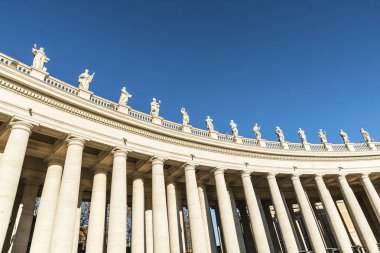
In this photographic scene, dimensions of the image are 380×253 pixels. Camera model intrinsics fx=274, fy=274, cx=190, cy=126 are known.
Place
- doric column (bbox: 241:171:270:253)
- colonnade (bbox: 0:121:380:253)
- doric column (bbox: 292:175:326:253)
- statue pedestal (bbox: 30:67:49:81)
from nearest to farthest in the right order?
colonnade (bbox: 0:121:380:253)
statue pedestal (bbox: 30:67:49:81)
doric column (bbox: 241:171:270:253)
doric column (bbox: 292:175:326:253)

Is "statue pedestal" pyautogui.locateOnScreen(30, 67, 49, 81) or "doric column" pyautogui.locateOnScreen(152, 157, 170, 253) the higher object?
"statue pedestal" pyautogui.locateOnScreen(30, 67, 49, 81)

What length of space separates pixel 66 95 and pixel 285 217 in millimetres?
35096

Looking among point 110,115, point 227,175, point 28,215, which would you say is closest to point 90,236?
point 28,215

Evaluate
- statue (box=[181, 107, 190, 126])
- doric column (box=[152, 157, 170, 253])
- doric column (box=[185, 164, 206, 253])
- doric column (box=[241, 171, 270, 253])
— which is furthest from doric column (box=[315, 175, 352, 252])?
doric column (box=[152, 157, 170, 253])

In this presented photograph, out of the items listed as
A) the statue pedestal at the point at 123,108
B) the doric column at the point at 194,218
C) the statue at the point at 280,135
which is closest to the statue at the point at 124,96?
the statue pedestal at the point at 123,108

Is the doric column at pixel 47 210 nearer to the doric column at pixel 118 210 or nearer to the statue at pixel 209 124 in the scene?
the doric column at pixel 118 210

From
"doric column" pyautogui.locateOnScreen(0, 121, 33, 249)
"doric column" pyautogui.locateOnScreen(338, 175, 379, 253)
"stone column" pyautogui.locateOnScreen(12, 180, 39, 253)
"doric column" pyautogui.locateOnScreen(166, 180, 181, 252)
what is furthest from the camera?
"doric column" pyautogui.locateOnScreen(338, 175, 379, 253)

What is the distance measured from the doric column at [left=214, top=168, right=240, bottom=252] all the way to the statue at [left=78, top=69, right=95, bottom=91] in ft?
71.6

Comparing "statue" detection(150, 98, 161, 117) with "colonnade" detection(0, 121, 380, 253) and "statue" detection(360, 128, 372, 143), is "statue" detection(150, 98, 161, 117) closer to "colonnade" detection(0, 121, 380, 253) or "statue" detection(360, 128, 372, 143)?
"colonnade" detection(0, 121, 380, 253)

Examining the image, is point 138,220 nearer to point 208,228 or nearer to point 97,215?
point 97,215

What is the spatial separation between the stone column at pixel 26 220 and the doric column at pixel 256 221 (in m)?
28.7

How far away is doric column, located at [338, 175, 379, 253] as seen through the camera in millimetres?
44688

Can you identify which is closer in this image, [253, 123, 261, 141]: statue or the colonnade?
the colonnade

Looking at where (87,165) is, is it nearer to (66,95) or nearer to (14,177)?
(66,95)
